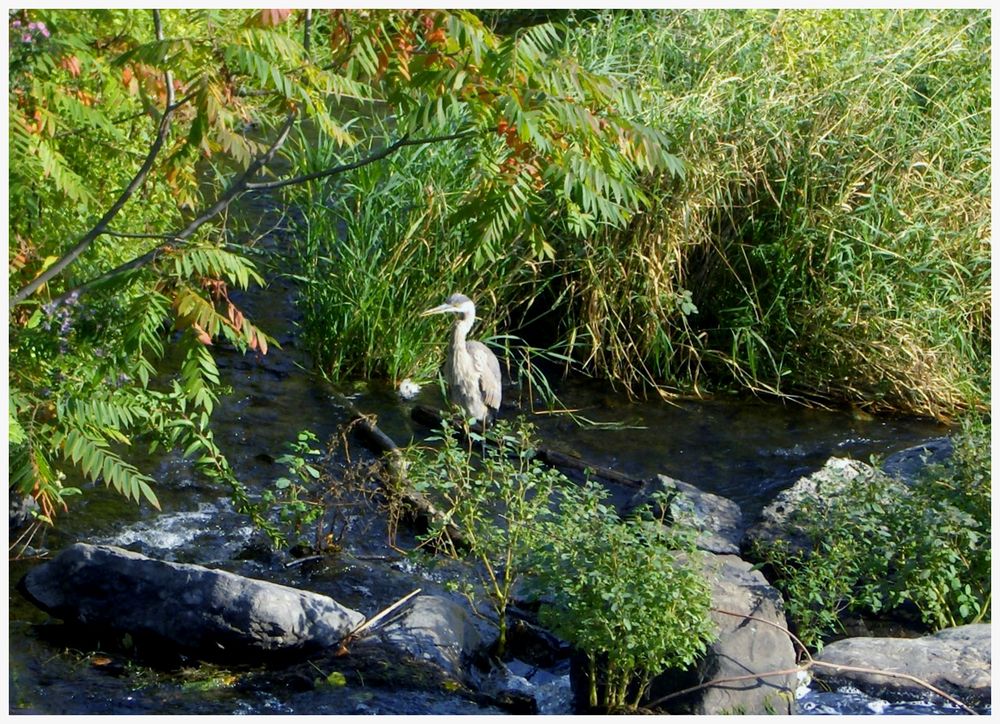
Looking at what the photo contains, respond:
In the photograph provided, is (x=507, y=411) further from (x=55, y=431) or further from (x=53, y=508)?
(x=55, y=431)

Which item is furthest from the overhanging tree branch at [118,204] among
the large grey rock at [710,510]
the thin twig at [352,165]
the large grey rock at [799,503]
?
the large grey rock at [799,503]

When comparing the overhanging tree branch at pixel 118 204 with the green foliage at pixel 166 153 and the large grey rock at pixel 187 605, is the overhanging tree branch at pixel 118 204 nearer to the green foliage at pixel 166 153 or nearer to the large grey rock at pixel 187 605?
the green foliage at pixel 166 153

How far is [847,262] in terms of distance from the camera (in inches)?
325

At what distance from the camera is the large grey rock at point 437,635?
5.04m

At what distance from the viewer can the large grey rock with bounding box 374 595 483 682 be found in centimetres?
504

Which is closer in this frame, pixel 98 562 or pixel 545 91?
pixel 545 91

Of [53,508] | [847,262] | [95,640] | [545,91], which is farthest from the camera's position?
[847,262]

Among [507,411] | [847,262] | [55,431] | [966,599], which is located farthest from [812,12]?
[55,431]

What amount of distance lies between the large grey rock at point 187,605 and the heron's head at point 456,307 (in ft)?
10.1

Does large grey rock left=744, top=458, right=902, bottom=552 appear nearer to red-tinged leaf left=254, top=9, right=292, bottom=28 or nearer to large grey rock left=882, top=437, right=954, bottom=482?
large grey rock left=882, top=437, right=954, bottom=482

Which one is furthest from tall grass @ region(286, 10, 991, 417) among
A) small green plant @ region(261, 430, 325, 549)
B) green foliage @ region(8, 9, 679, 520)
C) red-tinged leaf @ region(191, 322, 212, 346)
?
red-tinged leaf @ region(191, 322, 212, 346)

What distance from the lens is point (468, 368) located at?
311 inches

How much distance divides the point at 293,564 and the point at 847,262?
450 cm

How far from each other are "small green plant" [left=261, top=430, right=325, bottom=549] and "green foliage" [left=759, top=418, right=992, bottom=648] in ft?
7.33
